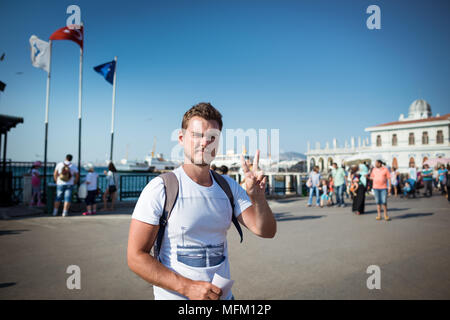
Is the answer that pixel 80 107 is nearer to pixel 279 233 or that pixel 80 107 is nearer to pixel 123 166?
pixel 279 233

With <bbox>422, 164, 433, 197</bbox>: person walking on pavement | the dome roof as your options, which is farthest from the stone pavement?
the dome roof

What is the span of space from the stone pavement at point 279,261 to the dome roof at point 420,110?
66210 millimetres

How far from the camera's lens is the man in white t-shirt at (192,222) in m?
1.30

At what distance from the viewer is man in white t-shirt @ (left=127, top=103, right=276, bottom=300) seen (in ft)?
4.26

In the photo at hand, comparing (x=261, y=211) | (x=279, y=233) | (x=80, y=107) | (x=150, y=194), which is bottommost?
(x=279, y=233)

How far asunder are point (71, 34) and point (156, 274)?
551 inches

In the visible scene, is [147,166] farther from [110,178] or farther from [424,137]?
[110,178]

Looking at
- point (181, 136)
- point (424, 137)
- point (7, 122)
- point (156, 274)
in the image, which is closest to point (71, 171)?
point (7, 122)

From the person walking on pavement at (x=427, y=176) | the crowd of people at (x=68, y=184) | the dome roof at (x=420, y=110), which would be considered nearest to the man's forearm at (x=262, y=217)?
the crowd of people at (x=68, y=184)

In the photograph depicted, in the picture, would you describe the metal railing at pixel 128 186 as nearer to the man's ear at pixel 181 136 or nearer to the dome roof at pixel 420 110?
the man's ear at pixel 181 136

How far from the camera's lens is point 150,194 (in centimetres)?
140

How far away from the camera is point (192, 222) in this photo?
4.70ft
